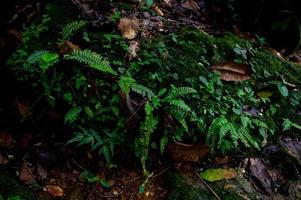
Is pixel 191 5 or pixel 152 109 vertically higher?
pixel 191 5

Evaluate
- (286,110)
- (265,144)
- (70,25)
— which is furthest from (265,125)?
(70,25)

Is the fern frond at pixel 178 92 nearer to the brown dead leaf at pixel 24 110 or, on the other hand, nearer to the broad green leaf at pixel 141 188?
the broad green leaf at pixel 141 188

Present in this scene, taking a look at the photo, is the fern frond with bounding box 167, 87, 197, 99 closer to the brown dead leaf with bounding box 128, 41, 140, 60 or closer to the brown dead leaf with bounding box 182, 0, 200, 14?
the brown dead leaf with bounding box 128, 41, 140, 60

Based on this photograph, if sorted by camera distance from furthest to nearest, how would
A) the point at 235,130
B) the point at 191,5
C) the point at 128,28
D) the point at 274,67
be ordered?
the point at 191,5, the point at 274,67, the point at 128,28, the point at 235,130

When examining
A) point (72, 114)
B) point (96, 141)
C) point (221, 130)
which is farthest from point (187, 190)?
point (72, 114)

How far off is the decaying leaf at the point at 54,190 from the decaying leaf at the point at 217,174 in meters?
1.53

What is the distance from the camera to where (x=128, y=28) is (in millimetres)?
4430

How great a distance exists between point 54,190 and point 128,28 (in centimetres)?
213

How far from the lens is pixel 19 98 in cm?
403

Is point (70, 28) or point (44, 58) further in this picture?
point (70, 28)

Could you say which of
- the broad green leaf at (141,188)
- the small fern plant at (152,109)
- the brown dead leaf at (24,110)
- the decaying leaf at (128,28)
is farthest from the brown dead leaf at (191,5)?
the broad green leaf at (141,188)

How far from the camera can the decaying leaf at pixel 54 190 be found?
354 cm

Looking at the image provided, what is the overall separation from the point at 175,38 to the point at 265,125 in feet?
5.16

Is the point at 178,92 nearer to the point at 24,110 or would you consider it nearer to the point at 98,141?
the point at 98,141
